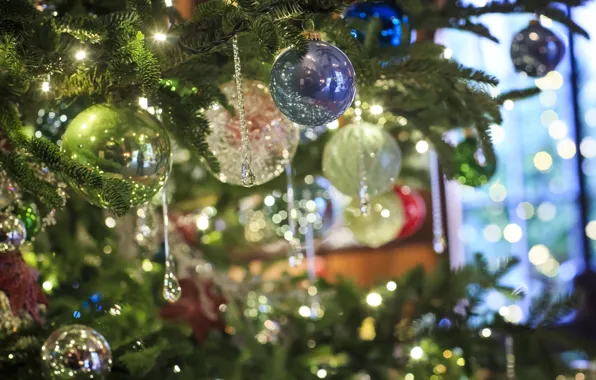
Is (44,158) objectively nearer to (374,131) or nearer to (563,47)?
(374,131)

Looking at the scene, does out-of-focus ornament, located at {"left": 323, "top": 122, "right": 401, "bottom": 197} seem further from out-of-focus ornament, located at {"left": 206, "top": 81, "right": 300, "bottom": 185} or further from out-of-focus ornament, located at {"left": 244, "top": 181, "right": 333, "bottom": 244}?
out-of-focus ornament, located at {"left": 244, "top": 181, "right": 333, "bottom": 244}

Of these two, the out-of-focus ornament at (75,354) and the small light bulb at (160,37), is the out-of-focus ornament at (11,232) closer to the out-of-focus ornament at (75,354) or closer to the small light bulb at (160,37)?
the out-of-focus ornament at (75,354)

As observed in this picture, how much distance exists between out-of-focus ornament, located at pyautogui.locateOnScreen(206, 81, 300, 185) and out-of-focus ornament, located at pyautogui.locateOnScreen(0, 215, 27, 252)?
232 mm

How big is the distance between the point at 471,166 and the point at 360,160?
9.5 inches

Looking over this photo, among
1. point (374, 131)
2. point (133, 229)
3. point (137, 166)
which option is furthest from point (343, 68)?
point (133, 229)

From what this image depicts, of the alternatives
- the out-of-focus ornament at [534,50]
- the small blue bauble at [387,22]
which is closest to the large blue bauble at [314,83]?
the small blue bauble at [387,22]

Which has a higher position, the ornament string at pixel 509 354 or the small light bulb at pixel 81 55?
the small light bulb at pixel 81 55

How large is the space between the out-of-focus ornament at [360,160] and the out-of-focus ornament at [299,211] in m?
0.42

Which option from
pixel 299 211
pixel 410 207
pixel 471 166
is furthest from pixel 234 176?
pixel 410 207

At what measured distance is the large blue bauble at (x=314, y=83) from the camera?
0.67 metres

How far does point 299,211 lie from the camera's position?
1.56m

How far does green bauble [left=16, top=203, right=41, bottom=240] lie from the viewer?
0.87 meters

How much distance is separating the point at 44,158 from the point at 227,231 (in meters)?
1.01

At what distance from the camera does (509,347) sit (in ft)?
4.51
